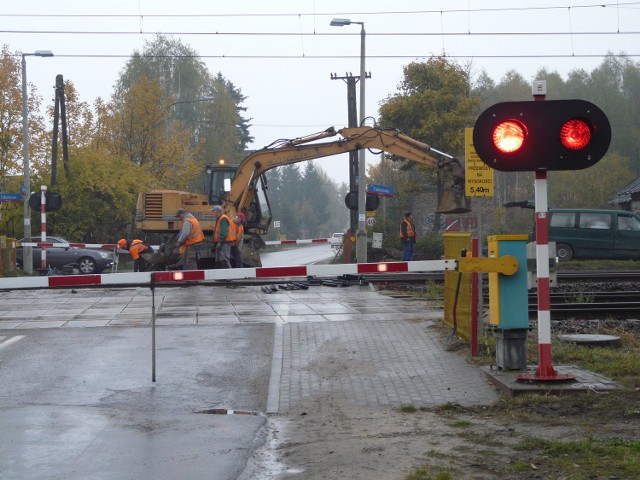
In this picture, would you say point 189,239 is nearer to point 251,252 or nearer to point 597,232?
point 251,252

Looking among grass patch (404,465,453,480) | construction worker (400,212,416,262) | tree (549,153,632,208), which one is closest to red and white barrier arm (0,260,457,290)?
grass patch (404,465,453,480)

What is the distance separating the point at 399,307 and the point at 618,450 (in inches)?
379

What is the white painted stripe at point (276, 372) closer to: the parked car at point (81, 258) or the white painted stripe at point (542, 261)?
the white painted stripe at point (542, 261)

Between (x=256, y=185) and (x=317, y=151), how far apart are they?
1952 millimetres

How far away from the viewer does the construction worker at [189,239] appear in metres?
22.3

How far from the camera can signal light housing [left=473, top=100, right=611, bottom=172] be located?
25.5ft

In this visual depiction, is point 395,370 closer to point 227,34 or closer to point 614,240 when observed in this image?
point 227,34

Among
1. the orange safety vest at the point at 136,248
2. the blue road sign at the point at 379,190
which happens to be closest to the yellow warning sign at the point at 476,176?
the orange safety vest at the point at 136,248

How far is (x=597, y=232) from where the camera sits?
97.5 ft

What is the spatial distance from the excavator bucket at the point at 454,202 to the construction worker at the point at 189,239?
230 inches

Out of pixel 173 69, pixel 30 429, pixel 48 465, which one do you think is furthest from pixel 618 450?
pixel 173 69

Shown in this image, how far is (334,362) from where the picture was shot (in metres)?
9.87

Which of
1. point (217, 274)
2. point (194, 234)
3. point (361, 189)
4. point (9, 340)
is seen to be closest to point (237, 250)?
point (194, 234)

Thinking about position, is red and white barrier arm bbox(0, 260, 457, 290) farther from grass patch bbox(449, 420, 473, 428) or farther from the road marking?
grass patch bbox(449, 420, 473, 428)
